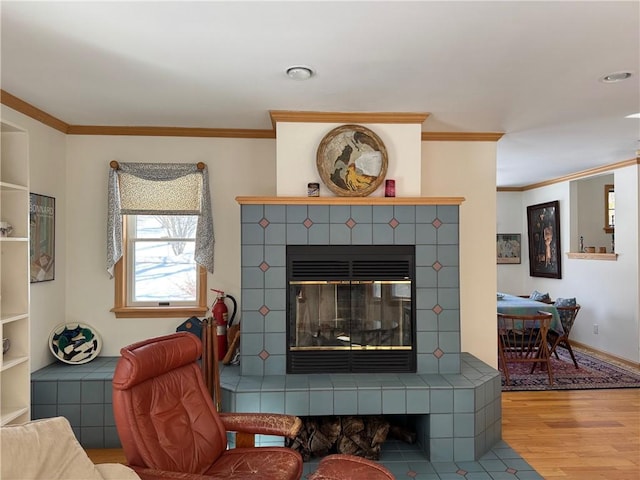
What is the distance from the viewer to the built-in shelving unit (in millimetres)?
2760

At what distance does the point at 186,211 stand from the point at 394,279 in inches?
73.7

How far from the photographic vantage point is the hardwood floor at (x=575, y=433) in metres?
3.24

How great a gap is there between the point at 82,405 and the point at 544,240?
7.09m

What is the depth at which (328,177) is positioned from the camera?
365 centimetres

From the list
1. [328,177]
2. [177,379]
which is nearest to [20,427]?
[177,379]

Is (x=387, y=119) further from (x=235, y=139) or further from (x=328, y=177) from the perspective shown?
(x=235, y=139)

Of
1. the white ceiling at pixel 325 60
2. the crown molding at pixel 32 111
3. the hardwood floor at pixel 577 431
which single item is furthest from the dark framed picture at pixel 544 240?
the crown molding at pixel 32 111

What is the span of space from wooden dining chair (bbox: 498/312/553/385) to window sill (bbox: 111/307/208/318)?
316 centimetres

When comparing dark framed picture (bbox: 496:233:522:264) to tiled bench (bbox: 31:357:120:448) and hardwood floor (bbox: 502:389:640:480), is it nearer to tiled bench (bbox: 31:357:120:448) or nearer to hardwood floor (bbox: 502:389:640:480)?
hardwood floor (bbox: 502:389:640:480)

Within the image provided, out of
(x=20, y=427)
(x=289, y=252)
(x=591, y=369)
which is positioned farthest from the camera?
(x=591, y=369)

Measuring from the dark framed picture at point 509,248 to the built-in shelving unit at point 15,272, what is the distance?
7.57 meters

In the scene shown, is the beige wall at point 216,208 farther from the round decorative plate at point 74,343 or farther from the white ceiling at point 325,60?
the white ceiling at point 325,60

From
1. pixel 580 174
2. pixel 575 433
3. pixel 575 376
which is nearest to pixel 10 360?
pixel 575 433

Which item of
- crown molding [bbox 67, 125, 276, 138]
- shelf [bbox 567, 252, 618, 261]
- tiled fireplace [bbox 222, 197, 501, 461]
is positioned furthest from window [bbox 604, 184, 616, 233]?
crown molding [bbox 67, 125, 276, 138]
